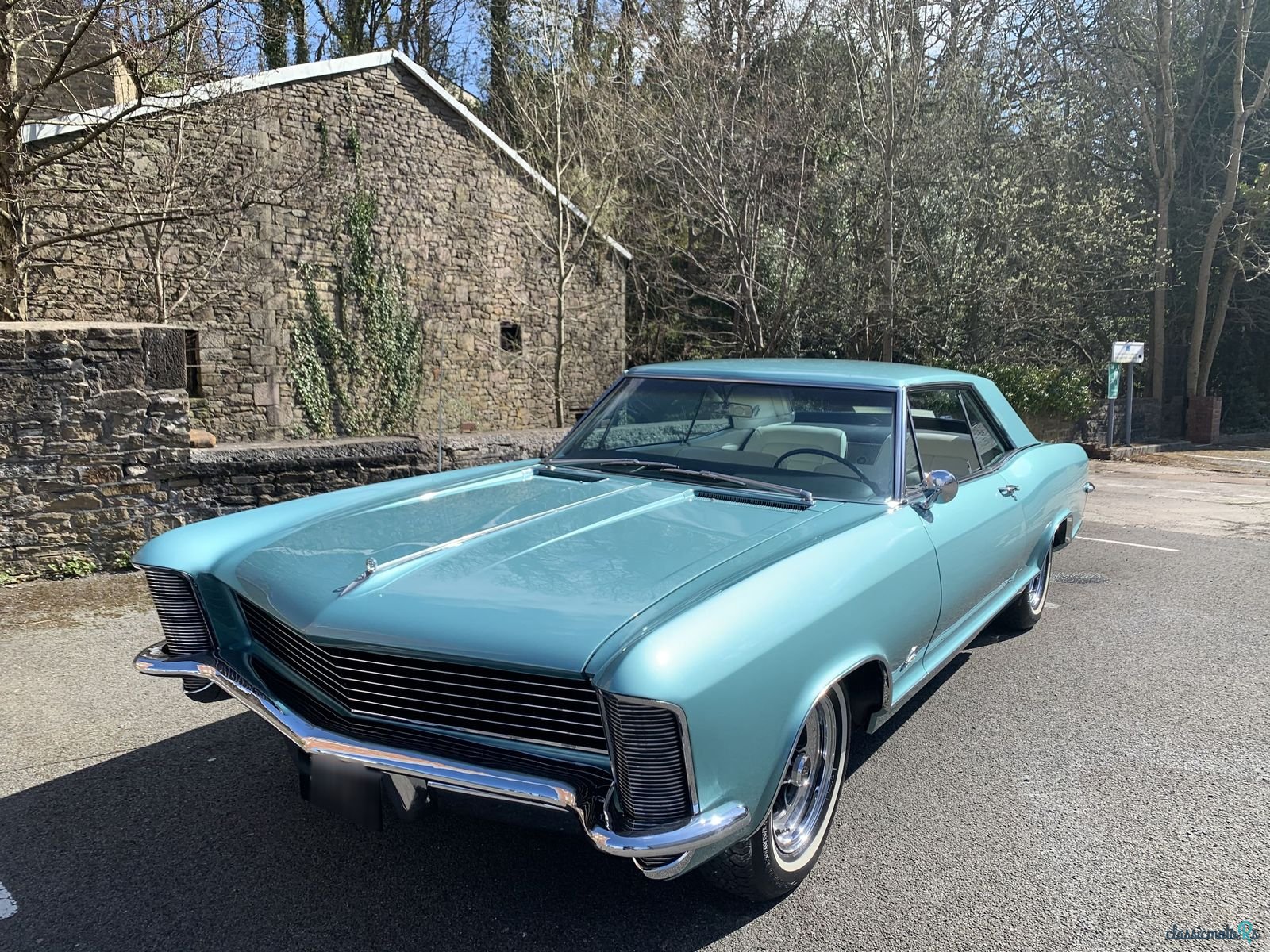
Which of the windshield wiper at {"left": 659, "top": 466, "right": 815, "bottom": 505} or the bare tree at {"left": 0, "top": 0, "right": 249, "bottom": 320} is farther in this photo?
the bare tree at {"left": 0, "top": 0, "right": 249, "bottom": 320}

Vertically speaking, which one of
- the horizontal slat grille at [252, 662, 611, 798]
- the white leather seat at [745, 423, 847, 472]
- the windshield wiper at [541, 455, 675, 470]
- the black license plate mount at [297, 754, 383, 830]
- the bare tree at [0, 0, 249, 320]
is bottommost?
the black license plate mount at [297, 754, 383, 830]

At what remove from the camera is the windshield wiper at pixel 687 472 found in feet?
10.7

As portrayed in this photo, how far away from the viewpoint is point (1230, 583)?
6.18 meters

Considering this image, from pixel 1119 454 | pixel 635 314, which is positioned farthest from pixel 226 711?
pixel 635 314

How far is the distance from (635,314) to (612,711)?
17.8m

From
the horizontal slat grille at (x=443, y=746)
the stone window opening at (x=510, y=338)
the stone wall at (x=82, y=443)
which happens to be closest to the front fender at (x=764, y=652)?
the horizontal slat grille at (x=443, y=746)

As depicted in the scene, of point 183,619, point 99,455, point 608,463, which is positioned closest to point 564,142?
point 99,455

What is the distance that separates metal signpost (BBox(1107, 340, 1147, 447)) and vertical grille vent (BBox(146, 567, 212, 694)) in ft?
45.1

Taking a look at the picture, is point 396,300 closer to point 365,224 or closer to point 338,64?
point 365,224

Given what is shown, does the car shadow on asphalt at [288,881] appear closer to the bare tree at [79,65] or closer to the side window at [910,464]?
the side window at [910,464]

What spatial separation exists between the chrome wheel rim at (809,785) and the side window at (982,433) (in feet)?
6.84

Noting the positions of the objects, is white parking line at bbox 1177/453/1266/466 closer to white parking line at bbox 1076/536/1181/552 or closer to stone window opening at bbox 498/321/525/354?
white parking line at bbox 1076/536/1181/552

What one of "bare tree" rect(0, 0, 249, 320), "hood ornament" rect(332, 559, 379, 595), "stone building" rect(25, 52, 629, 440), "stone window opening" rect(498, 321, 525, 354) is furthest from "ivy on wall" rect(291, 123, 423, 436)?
"hood ornament" rect(332, 559, 379, 595)

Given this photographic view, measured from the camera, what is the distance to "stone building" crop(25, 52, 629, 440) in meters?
11.7
